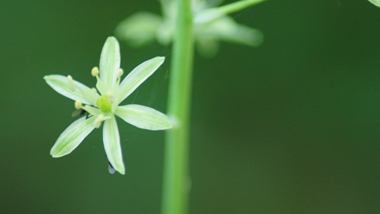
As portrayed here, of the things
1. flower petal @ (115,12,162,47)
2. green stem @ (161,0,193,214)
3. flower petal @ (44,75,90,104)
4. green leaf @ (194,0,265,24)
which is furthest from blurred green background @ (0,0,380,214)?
flower petal @ (44,75,90,104)

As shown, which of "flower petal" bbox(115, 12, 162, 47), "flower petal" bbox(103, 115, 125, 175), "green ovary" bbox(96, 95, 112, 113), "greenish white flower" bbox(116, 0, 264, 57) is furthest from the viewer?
"flower petal" bbox(115, 12, 162, 47)

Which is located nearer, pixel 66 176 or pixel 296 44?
pixel 66 176

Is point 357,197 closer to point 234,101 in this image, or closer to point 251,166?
point 251,166

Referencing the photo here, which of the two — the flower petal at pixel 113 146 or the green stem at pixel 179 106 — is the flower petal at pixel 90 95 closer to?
the flower petal at pixel 113 146

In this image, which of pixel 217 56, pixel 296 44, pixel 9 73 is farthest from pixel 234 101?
pixel 9 73

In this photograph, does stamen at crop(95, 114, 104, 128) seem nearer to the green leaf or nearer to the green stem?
the green stem

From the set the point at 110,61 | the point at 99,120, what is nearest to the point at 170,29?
the point at 110,61

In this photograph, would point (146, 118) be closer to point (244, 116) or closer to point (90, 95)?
point (90, 95)

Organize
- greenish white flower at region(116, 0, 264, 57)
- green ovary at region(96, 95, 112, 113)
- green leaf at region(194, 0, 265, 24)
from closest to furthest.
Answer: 1. green ovary at region(96, 95, 112, 113)
2. green leaf at region(194, 0, 265, 24)
3. greenish white flower at region(116, 0, 264, 57)
